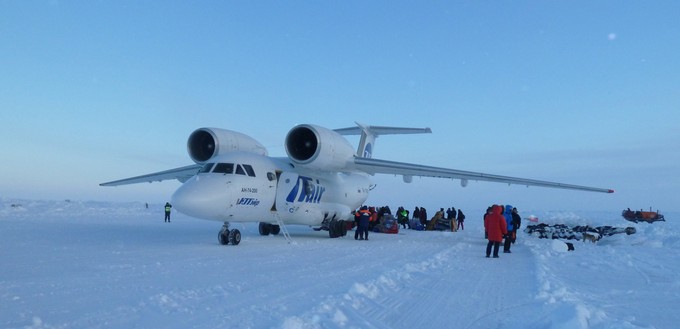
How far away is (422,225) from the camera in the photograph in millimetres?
25156

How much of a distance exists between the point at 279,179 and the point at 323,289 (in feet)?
28.0

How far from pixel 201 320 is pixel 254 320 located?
21.4 inches

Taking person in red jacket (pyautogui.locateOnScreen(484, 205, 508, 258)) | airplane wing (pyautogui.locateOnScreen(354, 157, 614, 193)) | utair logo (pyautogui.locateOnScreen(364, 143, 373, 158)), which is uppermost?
utair logo (pyautogui.locateOnScreen(364, 143, 373, 158))

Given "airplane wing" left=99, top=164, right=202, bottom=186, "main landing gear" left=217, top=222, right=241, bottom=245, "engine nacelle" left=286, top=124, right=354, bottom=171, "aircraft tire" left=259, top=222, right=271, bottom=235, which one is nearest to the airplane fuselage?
"main landing gear" left=217, top=222, right=241, bottom=245

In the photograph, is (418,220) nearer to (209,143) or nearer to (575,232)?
(575,232)

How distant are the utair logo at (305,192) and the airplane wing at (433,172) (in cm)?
171

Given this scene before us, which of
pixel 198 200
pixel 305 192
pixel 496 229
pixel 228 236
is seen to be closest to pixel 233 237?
pixel 228 236

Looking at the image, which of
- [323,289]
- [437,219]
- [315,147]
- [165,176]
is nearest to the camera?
[323,289]

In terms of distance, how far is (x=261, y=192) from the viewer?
13508 mm

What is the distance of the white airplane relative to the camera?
12.1m

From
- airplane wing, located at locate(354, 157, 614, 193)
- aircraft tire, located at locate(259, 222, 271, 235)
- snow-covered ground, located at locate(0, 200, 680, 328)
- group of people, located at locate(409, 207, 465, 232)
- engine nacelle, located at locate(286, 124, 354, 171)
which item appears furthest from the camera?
group of people, located at locate(409, 207, 465, 232)

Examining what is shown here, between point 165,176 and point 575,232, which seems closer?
point 165,176

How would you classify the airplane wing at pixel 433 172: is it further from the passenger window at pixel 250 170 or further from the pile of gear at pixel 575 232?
the passenger window at pixel 250 170

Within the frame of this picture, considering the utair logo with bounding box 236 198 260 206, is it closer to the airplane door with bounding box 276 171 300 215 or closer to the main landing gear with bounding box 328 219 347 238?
the airplane door with bounding box 276 171 300 215
